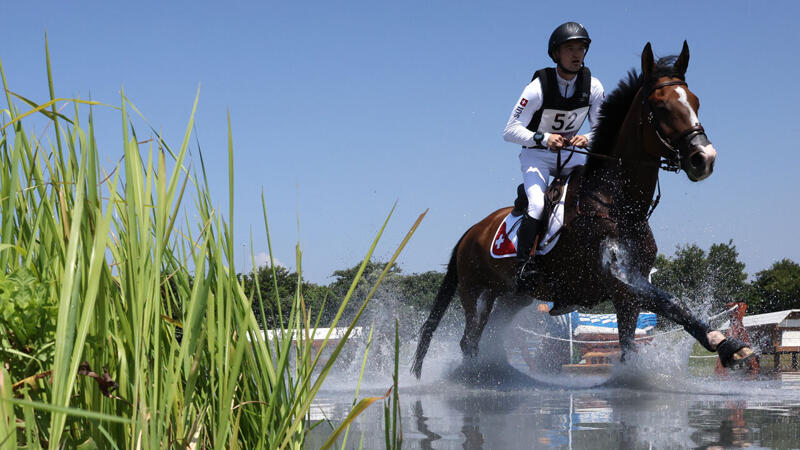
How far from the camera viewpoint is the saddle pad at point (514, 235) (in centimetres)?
661

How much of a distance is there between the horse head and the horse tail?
386cm

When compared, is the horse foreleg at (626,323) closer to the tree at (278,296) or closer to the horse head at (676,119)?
the horse head at (676,119)

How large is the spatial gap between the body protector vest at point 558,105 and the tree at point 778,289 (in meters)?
43.7

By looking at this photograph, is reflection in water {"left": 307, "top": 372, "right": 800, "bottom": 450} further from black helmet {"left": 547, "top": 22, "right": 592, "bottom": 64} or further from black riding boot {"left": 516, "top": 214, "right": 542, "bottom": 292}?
black helmet {"left": 547, "top": 22, "right": 592, "bottom": 64}

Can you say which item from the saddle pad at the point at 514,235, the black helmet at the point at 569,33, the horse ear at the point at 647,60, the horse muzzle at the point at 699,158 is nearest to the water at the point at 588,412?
the saddle pad at the point at 514,235

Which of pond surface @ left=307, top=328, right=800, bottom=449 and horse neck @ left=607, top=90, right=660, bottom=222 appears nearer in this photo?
pond surface @ left=307, top=328, right=800, bottom=449

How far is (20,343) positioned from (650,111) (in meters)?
5.31

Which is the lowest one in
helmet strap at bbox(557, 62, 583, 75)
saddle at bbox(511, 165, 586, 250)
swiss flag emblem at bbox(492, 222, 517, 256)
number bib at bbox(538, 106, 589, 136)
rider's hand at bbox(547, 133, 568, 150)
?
swiss flag emblem at bbox(492, 222, 517, 256)

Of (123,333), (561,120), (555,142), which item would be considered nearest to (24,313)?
(123,333)

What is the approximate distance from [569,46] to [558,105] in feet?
1.79

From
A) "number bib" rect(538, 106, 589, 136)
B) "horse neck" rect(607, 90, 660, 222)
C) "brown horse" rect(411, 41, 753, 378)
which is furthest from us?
"number bib" rect(538, 106, 589, 136)

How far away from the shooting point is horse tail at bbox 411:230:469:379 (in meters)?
9.27

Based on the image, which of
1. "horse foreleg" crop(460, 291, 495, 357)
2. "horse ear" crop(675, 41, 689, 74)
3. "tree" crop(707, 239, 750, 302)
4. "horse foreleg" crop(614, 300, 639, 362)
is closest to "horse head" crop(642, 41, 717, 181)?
"horse ear" crop(675, 41, 689, 74)

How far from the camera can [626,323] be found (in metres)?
6.90
